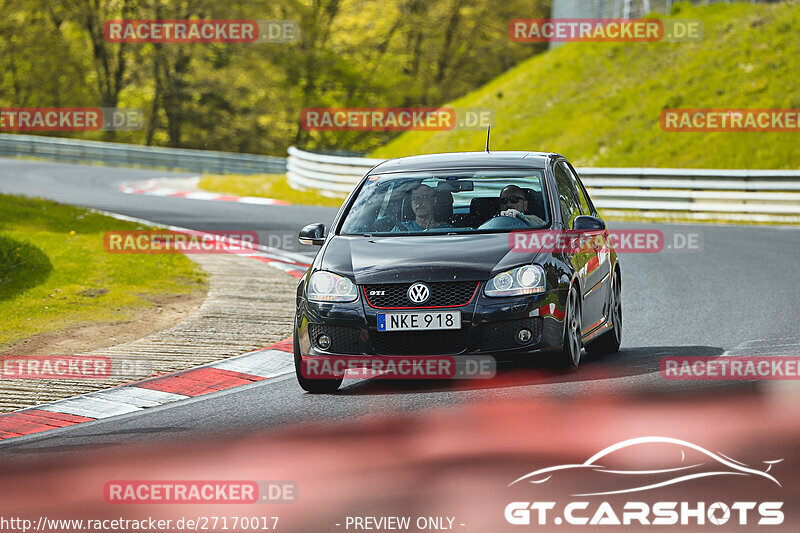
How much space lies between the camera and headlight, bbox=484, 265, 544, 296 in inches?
332

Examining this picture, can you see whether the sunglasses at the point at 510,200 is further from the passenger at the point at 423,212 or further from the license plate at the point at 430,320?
the license plate at the point at 430,320

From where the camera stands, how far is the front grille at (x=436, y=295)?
27.5 ft

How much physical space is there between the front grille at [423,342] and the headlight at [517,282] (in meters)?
0.36

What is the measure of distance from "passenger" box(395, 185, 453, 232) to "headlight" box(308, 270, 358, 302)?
2.97 ft

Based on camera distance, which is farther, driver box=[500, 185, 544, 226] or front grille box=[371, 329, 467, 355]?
driver box=[500, 185, 544, 226]

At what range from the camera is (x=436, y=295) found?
27.5 ft

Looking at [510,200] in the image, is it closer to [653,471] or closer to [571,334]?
[571,334]

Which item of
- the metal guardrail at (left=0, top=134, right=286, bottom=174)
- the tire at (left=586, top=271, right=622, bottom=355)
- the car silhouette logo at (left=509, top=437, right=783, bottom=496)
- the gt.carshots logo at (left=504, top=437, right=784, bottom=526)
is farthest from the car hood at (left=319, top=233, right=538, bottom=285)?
the metal guardrail at (left=0, top=134, right=286, bottom=174)

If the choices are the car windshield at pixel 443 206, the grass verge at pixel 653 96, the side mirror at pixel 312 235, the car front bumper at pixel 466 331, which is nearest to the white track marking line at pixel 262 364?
the side mirror at pixel 312 235

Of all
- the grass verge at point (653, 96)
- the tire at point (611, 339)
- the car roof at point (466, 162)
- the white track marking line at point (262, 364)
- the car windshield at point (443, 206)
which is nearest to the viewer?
the car windshield at point (443, 206)

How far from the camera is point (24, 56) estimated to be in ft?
188

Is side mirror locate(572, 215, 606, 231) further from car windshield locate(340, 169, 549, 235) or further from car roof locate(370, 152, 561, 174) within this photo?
car roof locate(370, 152, 561, 174)

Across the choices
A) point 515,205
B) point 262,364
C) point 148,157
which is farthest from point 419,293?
point 148,157

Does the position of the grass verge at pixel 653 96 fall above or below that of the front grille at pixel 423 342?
above
